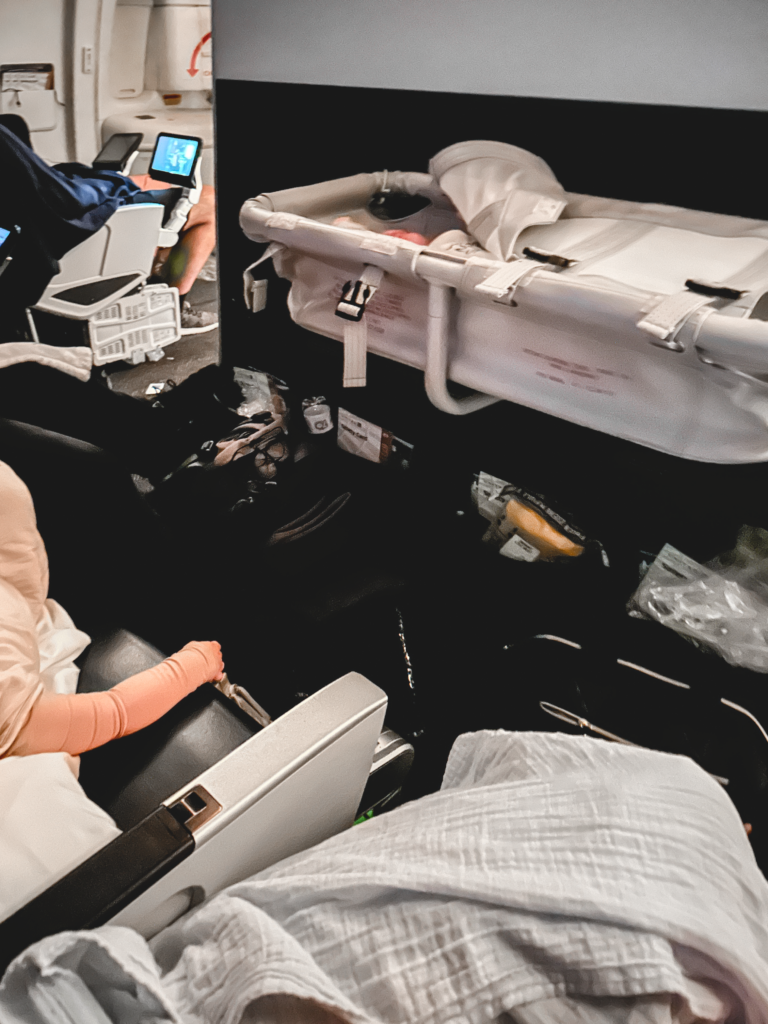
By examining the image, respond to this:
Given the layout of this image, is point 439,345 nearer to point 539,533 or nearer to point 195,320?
point 539,533

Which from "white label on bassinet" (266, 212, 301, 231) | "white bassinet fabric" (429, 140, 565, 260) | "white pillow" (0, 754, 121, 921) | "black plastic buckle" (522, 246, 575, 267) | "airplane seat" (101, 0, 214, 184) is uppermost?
"airplane seat" (101, 0, 214, 184)

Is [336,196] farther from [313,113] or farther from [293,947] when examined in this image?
[293,947]

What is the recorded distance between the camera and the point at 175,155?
133 inches

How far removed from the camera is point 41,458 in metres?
1.23

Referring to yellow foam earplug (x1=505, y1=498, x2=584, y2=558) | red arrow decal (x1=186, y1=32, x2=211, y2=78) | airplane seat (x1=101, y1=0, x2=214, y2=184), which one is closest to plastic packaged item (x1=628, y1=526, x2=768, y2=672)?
yellow foam earplug (x1=505, y1=498, x2=584, y2=558)

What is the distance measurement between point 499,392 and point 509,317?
13cm

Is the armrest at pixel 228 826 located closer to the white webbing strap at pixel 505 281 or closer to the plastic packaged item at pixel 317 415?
the white webbing strap at pixel 505 281

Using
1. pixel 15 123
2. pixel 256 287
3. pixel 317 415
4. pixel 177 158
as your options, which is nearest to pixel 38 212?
pixel 15 123

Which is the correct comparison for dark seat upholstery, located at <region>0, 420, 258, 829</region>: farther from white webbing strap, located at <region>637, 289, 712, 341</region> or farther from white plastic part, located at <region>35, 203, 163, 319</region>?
white plastic part, located at <region>35, 203, 163, 319</region>

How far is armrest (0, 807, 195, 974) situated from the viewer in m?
0.63

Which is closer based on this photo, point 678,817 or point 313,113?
point 678,817

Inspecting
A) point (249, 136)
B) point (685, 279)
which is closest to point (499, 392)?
point (685, 279)

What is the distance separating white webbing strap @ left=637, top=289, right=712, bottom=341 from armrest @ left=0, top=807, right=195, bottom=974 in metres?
0.79

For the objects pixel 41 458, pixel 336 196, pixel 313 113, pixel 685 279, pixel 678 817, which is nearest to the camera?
pixel 678 817
